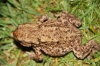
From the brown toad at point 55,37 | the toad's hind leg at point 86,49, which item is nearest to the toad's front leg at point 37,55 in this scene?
the brown toad at point 55,37

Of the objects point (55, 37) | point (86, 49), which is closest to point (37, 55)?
point (55, 37)

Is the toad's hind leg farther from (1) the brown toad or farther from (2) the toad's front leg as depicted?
(2) the toad's front leg

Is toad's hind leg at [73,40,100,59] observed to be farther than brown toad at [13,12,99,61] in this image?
Yes

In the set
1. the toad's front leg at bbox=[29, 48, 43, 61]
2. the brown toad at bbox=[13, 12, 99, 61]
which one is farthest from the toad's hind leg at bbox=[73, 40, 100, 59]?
the toad's front leg at bbox=[29, 48, 43, 61]

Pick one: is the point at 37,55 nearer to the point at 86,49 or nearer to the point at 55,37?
the point at 55,37

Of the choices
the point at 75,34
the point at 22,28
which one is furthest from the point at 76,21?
the point at 22,28

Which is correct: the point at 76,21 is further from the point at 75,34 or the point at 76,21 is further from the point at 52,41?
the point at 52,41

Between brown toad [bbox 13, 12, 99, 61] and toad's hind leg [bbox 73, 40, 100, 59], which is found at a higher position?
brown toad [bbox 13, 12, 99, 61]
